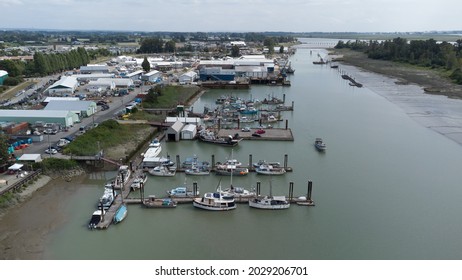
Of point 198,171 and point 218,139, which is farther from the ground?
point 218,139

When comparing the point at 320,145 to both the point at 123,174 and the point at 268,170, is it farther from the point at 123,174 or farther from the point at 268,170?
the point at 123,174

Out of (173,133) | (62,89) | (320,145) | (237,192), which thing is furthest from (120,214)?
(62,89)

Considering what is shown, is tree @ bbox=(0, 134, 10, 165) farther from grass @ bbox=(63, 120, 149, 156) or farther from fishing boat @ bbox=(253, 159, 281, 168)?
fishing boat @ bbox=(253, 159, 281, 168)

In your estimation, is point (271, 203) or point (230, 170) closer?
point (271, 203)

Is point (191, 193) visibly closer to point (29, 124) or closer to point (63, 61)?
point (29, 124)

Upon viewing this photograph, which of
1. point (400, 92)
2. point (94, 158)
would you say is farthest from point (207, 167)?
point (400, 92)

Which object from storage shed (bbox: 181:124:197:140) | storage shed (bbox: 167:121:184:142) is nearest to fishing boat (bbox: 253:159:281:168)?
storage shed (bbox: 181:124:197:140)

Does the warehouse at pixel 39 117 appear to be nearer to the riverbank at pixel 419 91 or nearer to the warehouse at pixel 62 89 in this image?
the warehouse at pixel 62 89
